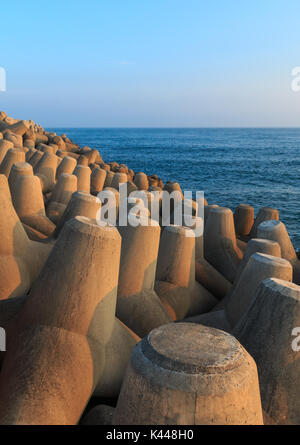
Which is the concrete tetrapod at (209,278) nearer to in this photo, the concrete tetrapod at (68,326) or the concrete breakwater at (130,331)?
the concrete breakwater at (130,331)

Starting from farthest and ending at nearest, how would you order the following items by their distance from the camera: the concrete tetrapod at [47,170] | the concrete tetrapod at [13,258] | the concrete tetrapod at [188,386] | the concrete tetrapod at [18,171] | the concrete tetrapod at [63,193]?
1. the concrete tetrapod at [47,170]
2. the concrete tetrapod at [63,193]
3. the concrete tetrapod at [18,171]
4. the concrete tetrapod at [13,258]
5. the concrete tetrapod at [188,386]

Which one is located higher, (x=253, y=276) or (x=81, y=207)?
(x=81, y=207)

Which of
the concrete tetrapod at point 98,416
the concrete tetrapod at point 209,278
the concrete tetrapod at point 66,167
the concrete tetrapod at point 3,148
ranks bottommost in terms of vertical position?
the concrete tetrapod at point 209,278

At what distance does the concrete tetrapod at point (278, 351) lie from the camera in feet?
5.21

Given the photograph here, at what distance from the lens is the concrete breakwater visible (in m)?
1.05

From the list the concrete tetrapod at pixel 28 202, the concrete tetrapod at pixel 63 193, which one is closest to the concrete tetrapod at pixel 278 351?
the concrete tetrapod at pixel 28 202

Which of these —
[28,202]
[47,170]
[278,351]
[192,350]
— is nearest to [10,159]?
[47,170]

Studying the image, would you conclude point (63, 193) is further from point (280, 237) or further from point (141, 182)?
point (141, 182)

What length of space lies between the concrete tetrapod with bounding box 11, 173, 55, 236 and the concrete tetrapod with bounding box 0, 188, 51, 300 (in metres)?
0.88

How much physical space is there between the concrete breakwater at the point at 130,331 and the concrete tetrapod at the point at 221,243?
81 centimetres

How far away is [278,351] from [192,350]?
2.25 ft

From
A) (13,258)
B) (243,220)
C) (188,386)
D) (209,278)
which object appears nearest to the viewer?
(188,386)

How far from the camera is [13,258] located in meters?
2.33
